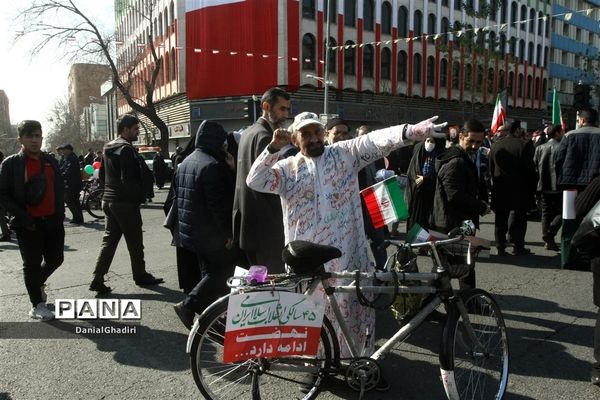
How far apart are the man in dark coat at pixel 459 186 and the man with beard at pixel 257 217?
1832 millimetres

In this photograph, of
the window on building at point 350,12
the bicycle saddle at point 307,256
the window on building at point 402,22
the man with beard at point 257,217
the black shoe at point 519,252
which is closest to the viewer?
the bicycle saddle at point 307,256

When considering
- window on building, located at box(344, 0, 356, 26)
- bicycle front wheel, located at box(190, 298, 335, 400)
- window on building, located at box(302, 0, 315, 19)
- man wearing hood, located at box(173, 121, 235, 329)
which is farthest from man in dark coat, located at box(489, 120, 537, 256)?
window on building, located at box(344, 0, 356, 26)

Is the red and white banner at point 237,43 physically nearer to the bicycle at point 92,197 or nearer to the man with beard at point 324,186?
the bicycle at point 92,197

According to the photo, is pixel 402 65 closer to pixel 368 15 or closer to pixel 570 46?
pixel 368 15

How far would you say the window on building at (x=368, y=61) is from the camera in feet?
108

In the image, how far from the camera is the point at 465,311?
9.62 ft

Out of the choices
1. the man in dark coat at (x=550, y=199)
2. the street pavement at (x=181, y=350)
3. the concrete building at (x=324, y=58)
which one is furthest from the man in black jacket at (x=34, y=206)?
the concrete building at (x=324, y=58)

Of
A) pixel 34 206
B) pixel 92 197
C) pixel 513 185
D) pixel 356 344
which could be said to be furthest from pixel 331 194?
pixel 92 197

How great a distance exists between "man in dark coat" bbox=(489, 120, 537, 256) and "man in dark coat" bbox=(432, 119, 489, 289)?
2.29 meters

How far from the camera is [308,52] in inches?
1201

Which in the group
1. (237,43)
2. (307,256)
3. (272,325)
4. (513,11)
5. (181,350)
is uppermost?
(513,11)

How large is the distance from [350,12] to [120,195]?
29.4 m

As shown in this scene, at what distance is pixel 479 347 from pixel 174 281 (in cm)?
402

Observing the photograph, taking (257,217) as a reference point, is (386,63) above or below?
above
